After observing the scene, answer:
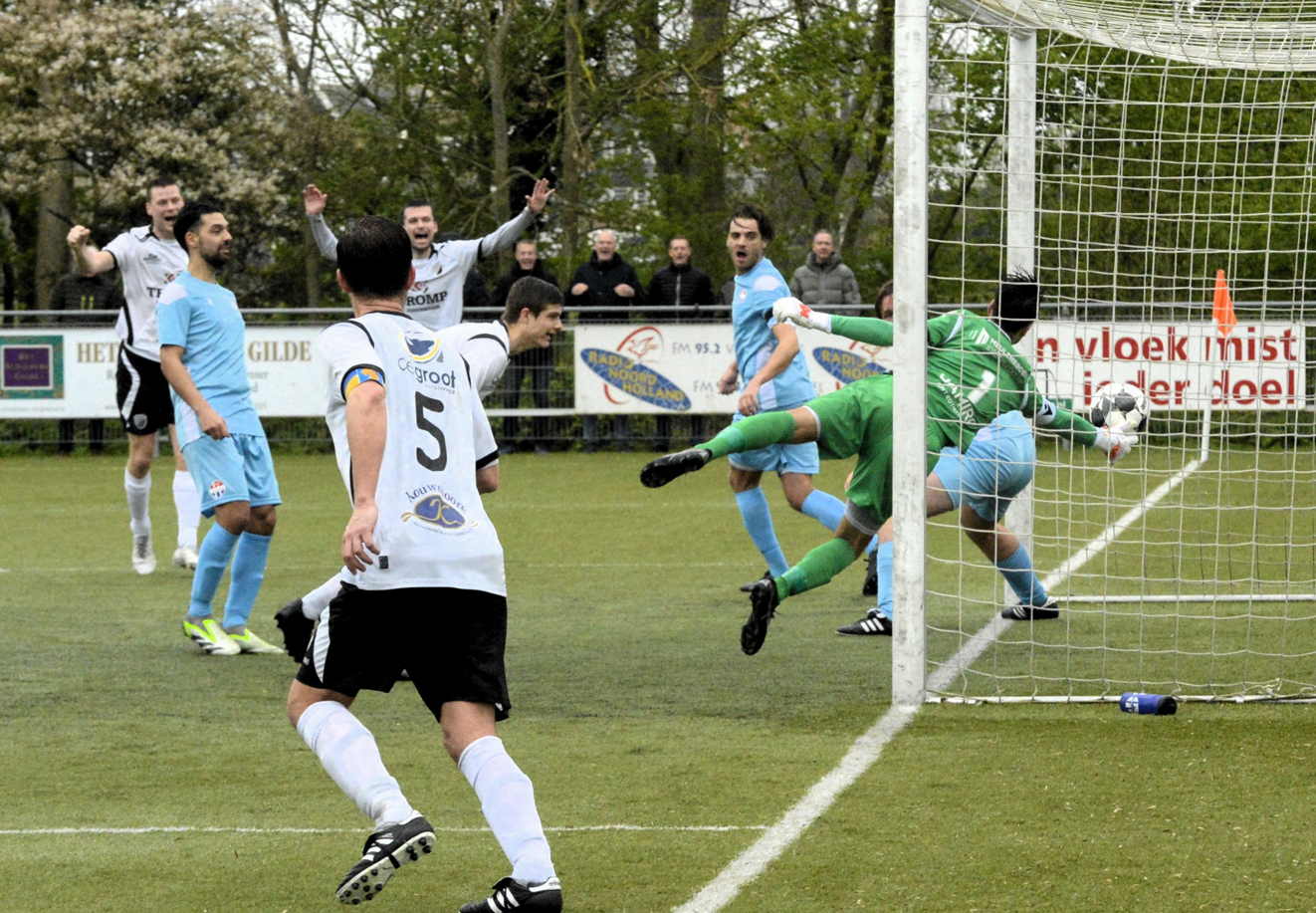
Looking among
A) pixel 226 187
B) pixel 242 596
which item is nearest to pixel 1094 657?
pixel 242 596

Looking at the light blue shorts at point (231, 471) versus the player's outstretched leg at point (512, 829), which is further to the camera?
the light blue shorts at point (231, 471)

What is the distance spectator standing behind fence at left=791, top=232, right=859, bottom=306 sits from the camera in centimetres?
1758

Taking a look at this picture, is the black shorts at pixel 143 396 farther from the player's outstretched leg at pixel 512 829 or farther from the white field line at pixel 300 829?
the player's outstretched leg at pixel 512 829

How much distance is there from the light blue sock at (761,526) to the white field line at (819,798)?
1.54m

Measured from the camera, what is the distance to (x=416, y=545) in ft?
13.1

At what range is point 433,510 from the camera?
13.2ft

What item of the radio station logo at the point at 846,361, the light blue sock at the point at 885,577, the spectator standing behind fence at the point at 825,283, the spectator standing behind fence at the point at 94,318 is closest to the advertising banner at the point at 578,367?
the radio station logo at the point at 846,361

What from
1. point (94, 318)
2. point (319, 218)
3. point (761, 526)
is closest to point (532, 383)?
point (94, 318)

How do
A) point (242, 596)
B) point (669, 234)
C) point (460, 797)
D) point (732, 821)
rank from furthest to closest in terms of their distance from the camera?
point (669, 234)
point (242, 596)
point (460, 797)
point (732, 821)

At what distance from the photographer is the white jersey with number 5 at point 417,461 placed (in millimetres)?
3973

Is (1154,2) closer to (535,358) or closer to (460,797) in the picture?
(460,797)

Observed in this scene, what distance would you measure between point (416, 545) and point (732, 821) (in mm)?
1322

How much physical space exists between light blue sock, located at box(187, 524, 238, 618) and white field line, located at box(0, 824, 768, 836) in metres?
2.88

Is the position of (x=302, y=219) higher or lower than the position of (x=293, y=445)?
higher
